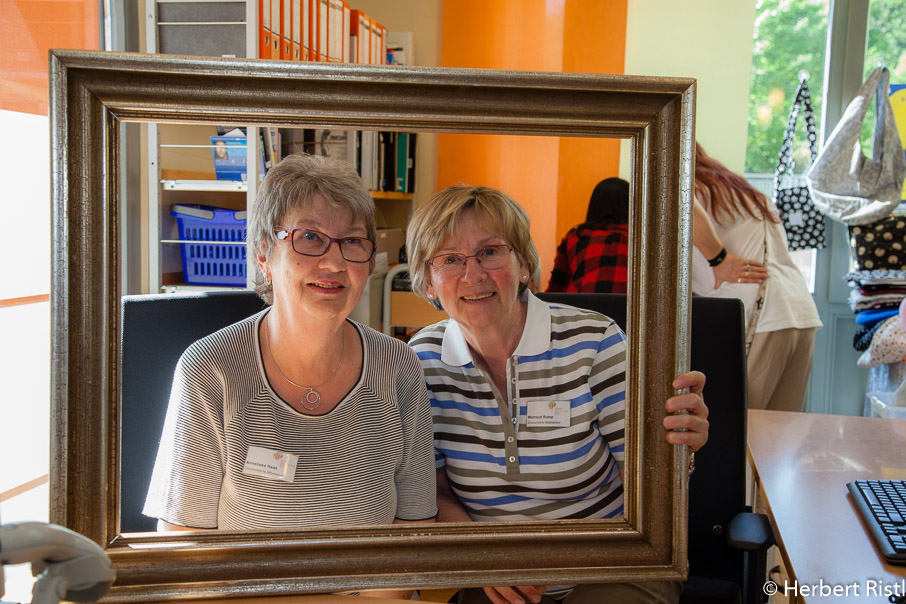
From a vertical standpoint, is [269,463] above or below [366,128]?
below

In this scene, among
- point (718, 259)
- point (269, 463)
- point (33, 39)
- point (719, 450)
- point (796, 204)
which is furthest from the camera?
point (796, 204)

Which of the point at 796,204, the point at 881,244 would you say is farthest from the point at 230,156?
the point at 796,204

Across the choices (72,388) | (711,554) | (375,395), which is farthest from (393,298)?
(711,554)

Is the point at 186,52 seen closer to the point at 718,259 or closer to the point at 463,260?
the point at 463,260

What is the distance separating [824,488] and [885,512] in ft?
0.62

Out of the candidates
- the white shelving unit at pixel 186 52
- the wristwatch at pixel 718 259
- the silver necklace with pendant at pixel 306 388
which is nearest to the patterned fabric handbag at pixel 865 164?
the wristwatch at pixel 718 259

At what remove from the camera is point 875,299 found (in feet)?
12.1

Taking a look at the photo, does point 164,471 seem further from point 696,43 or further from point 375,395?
point 696,43

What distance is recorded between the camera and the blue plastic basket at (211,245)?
97 cm

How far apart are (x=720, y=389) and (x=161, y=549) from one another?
1.23 meters

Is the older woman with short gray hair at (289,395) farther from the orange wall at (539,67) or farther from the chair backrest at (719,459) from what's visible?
the chair backrest at (719,459)

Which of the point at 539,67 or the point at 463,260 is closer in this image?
the point at 463,260

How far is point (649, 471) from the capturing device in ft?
3.30

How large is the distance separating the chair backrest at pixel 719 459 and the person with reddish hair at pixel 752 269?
0.07m
